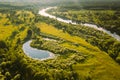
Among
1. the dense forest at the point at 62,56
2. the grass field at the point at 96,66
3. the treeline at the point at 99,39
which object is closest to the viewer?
the dense forest at the point at 62,56

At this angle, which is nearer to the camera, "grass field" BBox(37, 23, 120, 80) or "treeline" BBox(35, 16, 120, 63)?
"grass field" BBox(37, 23, 120, 80)

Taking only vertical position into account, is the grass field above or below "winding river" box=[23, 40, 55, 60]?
above

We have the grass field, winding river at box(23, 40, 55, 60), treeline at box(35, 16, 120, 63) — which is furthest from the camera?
treeline at box(35, 16, 120, 63)

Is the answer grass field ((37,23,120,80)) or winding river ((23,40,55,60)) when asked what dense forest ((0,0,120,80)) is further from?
winding river ((23,40,55,60))

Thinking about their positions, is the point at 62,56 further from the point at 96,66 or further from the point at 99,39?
the point at 99,39

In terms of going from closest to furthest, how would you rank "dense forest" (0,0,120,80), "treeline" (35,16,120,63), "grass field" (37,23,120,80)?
"dense forest" (0,0,120,80) → "grass field" (37,23,120,80) → "treeline" (35,16,120,63)

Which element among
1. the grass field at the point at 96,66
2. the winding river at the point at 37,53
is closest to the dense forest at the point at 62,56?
the grass field at the point at 96,66

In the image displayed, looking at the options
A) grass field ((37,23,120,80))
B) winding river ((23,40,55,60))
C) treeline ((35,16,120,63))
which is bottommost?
winding river ((23,40,55,60))

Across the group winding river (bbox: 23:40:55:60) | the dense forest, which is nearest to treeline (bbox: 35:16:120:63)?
the dense forest

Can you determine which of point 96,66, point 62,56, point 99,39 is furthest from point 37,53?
point 99,39

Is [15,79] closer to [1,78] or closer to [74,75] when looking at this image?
[1,78]

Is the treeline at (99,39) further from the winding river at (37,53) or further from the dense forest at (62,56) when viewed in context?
the winding river at (37,53)
